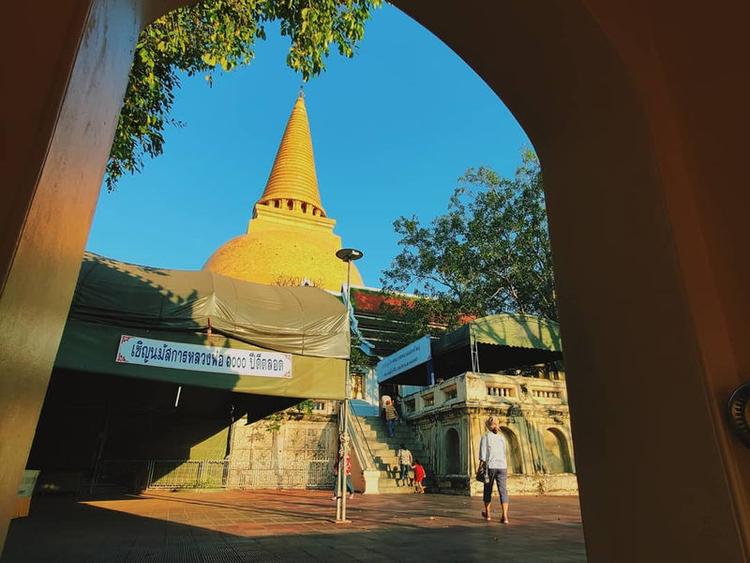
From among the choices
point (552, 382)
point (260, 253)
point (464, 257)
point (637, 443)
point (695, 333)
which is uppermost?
point (260, 253)

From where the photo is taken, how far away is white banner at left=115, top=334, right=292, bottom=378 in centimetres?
531

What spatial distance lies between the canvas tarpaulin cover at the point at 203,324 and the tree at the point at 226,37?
1553 mm

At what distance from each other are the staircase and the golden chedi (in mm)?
8655

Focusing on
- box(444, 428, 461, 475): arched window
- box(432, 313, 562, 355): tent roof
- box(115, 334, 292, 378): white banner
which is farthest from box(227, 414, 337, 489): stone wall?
box(115, 334, 292, 378): white banner

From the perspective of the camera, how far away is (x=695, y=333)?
142 centimetres

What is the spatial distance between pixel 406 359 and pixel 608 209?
13.4m

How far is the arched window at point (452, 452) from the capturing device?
12.3 meters

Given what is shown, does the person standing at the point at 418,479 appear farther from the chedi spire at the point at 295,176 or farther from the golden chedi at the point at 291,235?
the chedi spire at the point at 295,176

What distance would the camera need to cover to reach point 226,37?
18.4ft

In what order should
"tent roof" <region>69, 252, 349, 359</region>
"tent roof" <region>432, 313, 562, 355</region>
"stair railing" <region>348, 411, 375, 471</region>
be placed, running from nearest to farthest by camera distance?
1. "tent roof" <region>69, 252, 349, 359</region>
2. "stair railing" <region>348, 411, 375, 471</region>
3. "tent roof" <region>432, 313, 562, 355</region>

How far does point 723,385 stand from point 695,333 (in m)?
0.16

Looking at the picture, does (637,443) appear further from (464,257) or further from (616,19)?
(464,257)

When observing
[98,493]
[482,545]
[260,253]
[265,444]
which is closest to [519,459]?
[265,444]

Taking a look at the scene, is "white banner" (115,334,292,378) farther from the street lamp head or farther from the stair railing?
the stair railing
